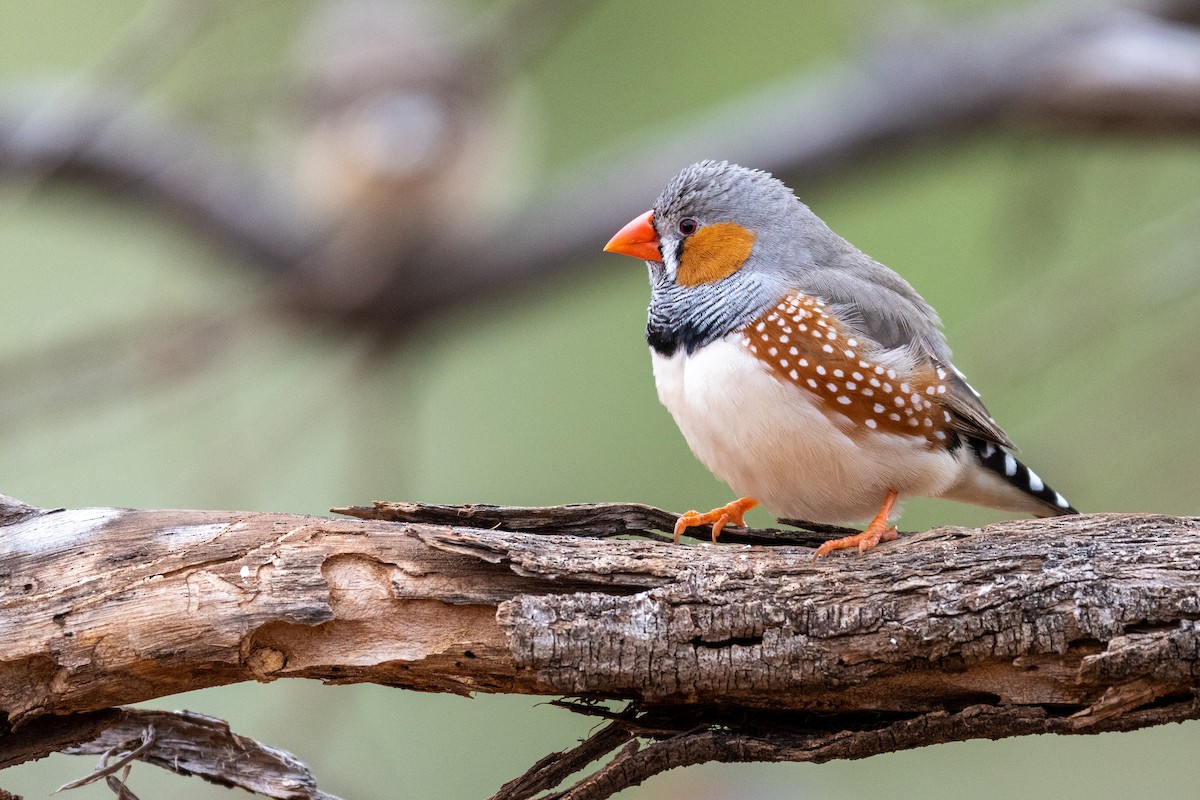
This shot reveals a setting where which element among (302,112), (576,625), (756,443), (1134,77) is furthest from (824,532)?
(302,112)

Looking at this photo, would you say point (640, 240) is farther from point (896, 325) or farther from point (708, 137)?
point (708, 137)

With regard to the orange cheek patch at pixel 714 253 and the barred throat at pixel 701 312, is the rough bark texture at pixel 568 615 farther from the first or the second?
the orange cheek patch at pixel 714 253

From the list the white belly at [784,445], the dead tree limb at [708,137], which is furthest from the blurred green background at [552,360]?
the white belly at [784,445]

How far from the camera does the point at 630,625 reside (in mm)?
1863

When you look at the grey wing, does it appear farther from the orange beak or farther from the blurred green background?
the blurred green background

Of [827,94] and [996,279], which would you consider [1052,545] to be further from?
[996,279]

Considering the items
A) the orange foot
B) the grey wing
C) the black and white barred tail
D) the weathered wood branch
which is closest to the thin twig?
the weathered wood branch

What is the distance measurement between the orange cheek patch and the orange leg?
62 cm

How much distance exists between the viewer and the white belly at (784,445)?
7.66 feet

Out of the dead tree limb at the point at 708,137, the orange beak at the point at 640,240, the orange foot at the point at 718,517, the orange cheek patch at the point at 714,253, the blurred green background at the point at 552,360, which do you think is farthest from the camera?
the blurred green background at the point at 552,360

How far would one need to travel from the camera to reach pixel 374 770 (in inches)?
228

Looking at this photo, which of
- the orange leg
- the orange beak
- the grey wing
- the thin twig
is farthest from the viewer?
the orange beak

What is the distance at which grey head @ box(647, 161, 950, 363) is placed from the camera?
2457 mm

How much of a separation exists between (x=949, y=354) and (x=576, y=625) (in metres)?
1.16
